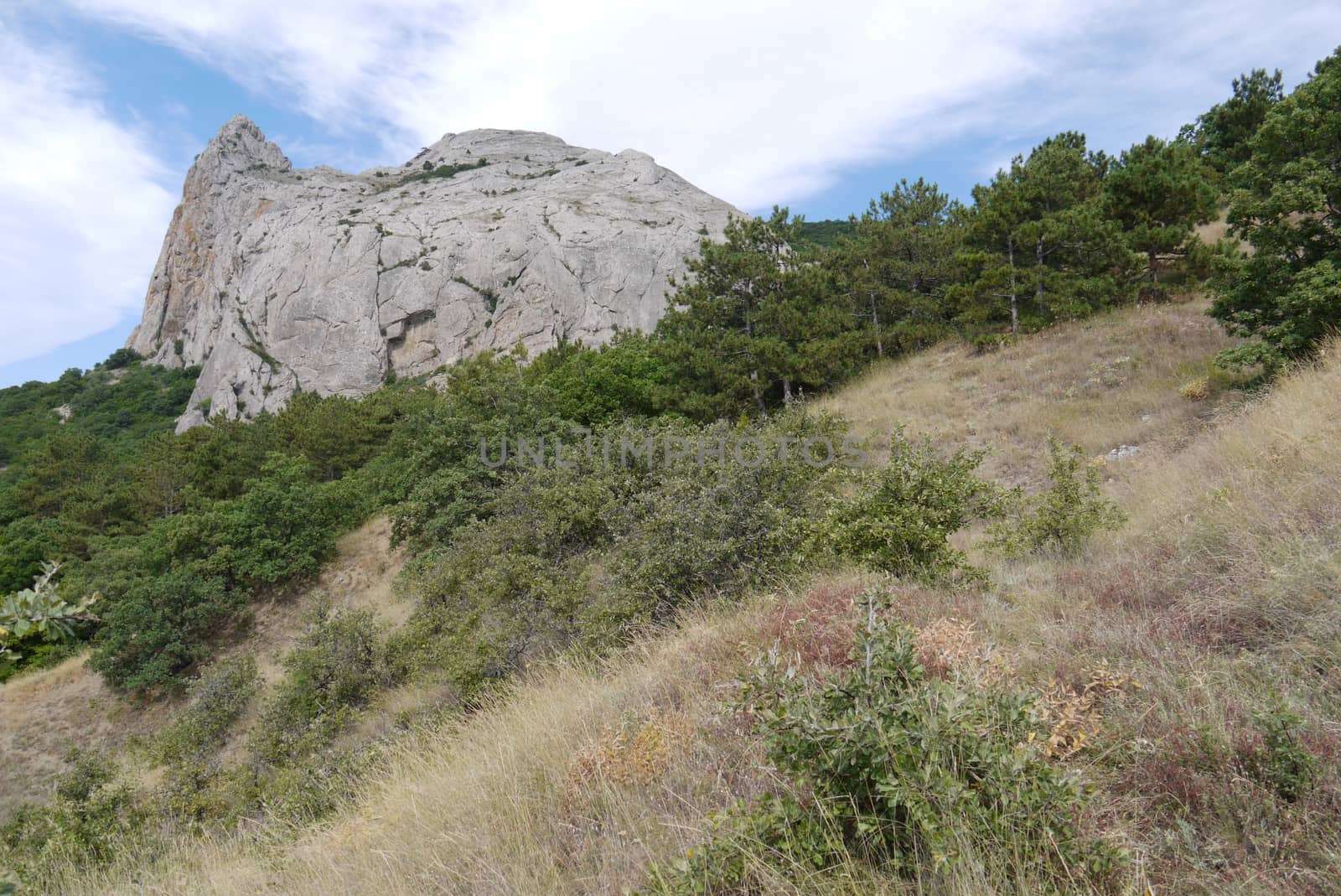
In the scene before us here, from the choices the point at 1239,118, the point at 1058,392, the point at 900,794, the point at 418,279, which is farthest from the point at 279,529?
the point at 418,279

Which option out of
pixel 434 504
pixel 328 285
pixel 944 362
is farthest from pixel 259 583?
pixel 328 285

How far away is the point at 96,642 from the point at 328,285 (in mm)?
55014

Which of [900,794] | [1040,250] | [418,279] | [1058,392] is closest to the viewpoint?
[900,794]

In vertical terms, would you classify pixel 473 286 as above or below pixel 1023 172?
above

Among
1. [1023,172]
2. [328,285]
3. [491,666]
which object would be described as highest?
[328,285]

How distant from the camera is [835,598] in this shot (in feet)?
15.3

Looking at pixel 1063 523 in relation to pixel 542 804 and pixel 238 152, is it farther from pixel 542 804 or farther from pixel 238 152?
pixel 238 152

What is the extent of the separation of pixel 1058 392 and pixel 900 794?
1369 cm

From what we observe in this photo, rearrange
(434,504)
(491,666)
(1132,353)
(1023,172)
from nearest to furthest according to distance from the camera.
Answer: (491,666) → (1132,353) → (1023,172) → (434,504)

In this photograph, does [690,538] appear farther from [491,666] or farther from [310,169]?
[310,169]

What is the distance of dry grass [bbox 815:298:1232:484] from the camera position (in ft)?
34.8

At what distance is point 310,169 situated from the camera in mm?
96562

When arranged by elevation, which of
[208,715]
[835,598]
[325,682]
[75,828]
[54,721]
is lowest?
[54,721]

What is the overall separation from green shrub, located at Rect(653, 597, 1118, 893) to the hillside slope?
106 millimetres
